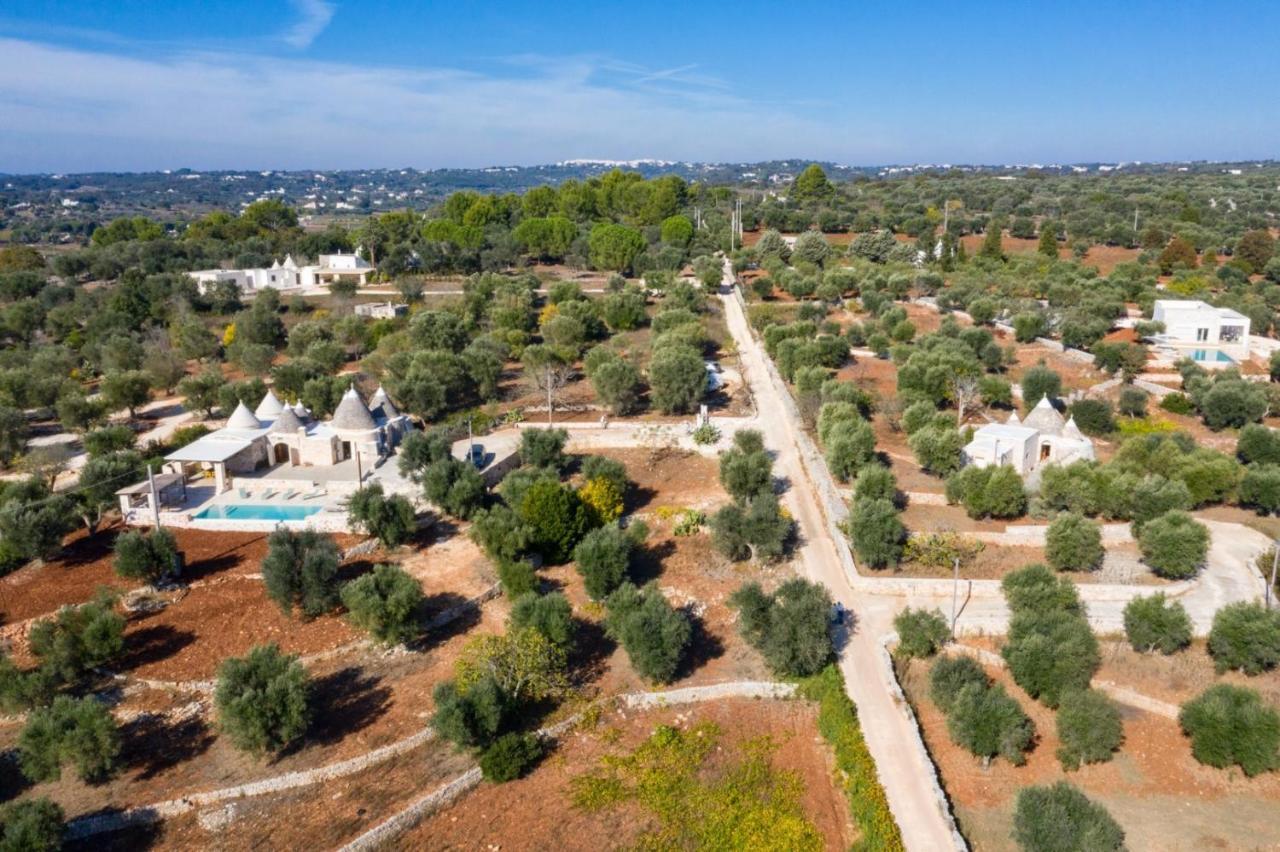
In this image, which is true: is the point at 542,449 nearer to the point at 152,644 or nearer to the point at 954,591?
the point at 152,644

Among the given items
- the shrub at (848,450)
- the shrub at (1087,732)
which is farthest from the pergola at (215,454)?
the shrub at (1087,732)

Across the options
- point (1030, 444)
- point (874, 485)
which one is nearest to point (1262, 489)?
point (1030, 444)

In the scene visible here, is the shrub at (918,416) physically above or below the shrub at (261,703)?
above

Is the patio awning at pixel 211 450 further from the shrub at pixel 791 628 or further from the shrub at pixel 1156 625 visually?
the shrub at pixel 1156 625

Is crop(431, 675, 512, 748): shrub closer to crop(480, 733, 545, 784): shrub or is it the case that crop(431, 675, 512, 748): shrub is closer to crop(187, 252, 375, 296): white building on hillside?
crop(480, 733, 545, 784): shrub

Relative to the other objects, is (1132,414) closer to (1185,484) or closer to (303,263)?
(1185,484)

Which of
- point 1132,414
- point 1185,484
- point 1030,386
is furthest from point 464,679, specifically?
point 1132,414
